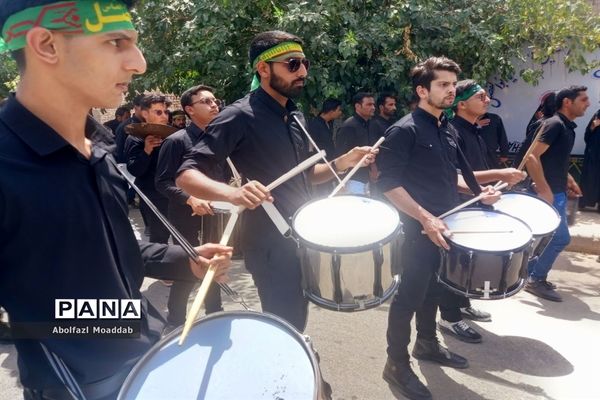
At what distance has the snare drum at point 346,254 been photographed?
2426 mm

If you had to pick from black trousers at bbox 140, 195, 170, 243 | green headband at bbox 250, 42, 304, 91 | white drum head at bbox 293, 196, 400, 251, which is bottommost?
black trousers at bbox 140, 195, 170, 243

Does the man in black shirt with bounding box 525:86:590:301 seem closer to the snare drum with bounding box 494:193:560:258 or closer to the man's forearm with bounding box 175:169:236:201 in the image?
the snare drum with bounding box 494:193:560:258

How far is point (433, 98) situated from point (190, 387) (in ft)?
7.98

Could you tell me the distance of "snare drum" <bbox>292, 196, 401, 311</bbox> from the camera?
2.43 meters

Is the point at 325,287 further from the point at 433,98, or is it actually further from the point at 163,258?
the point at 433,98

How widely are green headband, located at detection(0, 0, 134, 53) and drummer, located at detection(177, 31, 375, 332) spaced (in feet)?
4.04

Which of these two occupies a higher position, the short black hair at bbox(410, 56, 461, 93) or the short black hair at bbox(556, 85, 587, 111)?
the short black hair at bbox(410, 56, 461, 93)

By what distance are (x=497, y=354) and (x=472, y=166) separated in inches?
62.8

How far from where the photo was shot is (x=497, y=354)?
368 cm

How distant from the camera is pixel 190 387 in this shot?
145 cm

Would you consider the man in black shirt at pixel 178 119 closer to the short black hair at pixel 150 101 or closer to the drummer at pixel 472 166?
the short black hair at pixel 150 101

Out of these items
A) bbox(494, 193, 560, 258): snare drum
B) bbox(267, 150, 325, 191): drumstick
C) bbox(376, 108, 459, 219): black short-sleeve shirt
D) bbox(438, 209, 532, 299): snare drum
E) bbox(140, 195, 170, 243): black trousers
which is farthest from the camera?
bbox(140, 195, 170, 243): black trousers

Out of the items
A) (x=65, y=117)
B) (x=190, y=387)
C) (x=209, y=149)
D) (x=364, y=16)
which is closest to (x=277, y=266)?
(x=209, y=149)

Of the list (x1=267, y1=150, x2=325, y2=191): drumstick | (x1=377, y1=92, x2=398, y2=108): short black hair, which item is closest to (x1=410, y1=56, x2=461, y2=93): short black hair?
(x1=267, y1=150, x2=325, y2=191): drumstick
